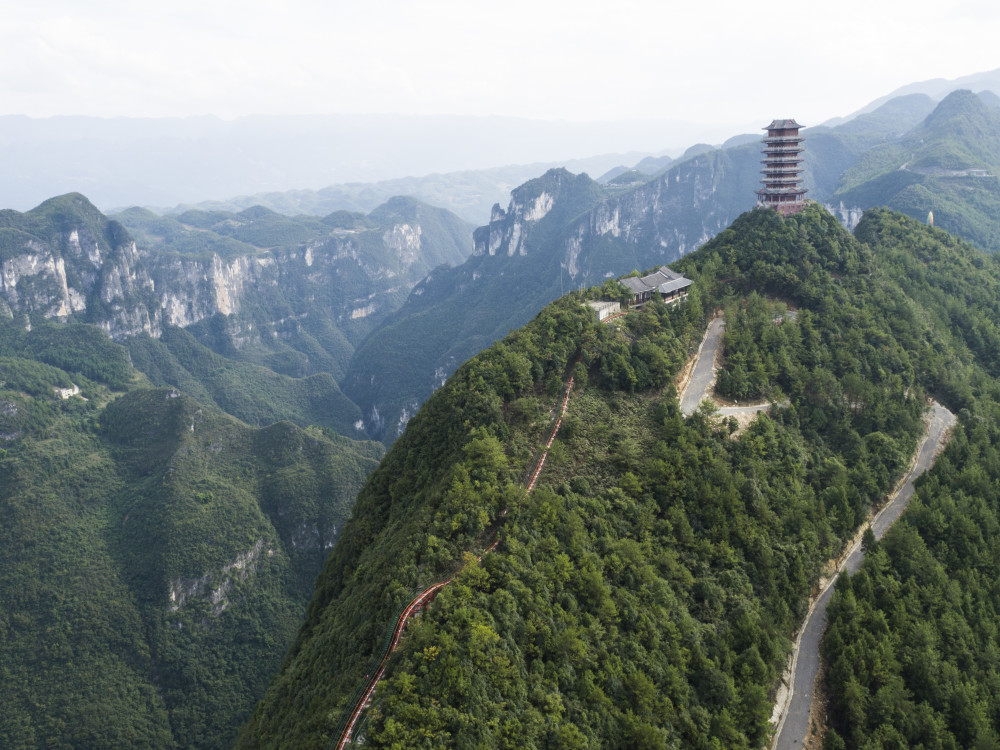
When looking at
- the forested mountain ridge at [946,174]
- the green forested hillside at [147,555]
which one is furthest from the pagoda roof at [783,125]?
the green forested hillside at [147,555]

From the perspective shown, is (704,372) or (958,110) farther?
(958,110)

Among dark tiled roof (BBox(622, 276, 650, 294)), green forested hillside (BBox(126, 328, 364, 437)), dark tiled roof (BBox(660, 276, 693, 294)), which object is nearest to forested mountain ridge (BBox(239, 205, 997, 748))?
dark tiled roof (BBox(660, 276, 693, 294))

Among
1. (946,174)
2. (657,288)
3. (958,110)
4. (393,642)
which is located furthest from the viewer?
(958,110)

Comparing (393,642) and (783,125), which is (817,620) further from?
(783,125)

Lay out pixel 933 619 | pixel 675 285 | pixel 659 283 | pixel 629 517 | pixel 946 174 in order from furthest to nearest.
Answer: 1. pixel 946 174
2. pixel 659 283
3. pixel 675 285
4. pixel 629 517
5. pixel 933 619

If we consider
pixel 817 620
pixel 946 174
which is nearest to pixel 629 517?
pixel 817 620

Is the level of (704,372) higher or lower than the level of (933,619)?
higher

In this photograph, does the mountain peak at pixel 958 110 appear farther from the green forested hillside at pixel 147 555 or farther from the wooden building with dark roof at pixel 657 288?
the green forested hillside at pixel 147 555
